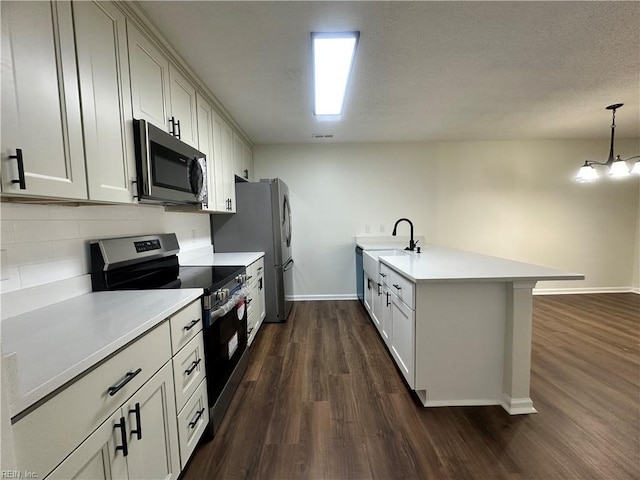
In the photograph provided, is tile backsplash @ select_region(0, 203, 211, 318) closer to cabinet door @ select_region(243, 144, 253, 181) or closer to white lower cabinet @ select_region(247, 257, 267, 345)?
white lower cabinet @ select_region(247, 257, 267, 345)

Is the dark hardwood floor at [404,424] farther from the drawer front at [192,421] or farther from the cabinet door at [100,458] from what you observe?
the cabinet door at [100,458]

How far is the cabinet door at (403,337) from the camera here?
1.83m

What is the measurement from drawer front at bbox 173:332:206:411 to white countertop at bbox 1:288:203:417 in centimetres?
24

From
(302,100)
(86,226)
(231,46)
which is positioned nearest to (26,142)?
(86,226)

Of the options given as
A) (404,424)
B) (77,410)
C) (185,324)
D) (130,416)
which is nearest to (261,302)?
(185,324)

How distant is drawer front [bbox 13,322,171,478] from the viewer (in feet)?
2.02

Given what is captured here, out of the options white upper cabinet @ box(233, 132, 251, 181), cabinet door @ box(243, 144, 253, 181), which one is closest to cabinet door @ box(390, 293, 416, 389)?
Result: white upper cabinet @ box(233, 132, 251, 181)

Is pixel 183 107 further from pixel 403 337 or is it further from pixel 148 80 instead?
pixel 403 337

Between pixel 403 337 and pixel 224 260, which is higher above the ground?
pixel 224 260

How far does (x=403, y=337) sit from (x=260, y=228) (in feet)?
6.27

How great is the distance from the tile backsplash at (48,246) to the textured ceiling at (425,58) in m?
1.17

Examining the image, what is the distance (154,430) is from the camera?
1.07 m

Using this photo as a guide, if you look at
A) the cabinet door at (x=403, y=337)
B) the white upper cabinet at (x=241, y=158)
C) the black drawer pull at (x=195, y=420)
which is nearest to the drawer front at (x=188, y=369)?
the black drawer pull at (x=195, y=420)

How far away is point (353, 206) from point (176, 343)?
10.8 feet
